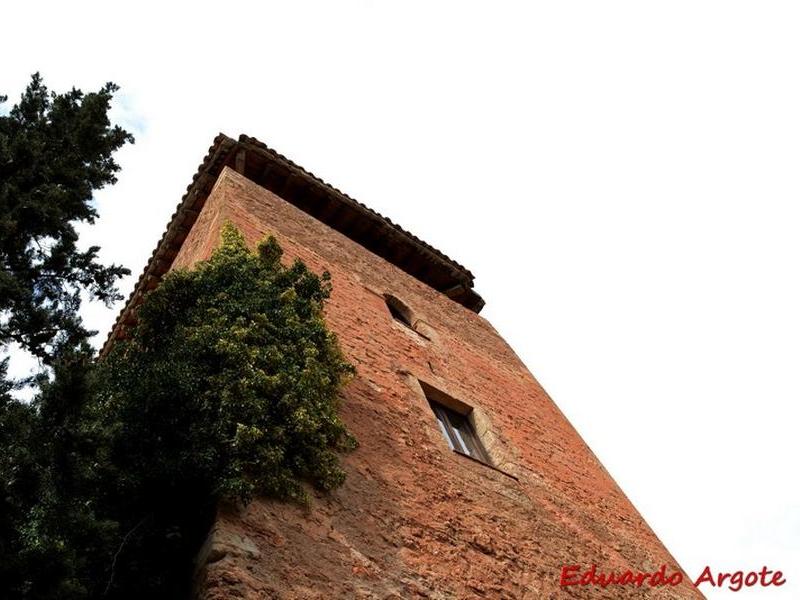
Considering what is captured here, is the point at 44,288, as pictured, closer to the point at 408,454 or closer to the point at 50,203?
the point at 50,203

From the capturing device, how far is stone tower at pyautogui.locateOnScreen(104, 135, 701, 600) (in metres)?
3.79

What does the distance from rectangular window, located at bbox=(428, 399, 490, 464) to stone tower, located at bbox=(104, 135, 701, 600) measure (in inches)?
0.8

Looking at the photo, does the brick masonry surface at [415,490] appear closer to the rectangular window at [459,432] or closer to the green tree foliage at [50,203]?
the rectangular window at [459,432]

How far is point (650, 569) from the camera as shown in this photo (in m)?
6.37

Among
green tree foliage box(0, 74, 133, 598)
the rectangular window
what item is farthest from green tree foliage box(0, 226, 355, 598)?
the rectangular window

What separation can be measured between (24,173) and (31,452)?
10.4 feet

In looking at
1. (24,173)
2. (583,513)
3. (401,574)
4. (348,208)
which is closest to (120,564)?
(401,574)

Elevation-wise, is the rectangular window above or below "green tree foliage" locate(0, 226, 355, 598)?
above

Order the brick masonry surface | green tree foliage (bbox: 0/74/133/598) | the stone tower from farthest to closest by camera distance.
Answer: the stone tower → the brick masonry surface → green tree foliage (bbox: 0/74/133/598)

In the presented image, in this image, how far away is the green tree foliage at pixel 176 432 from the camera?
288cm

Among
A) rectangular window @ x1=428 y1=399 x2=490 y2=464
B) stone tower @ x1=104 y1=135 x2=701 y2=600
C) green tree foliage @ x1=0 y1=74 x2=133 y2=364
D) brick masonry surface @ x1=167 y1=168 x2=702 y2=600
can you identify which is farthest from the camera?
rectangular window @ x1=428 y1=399 x2=490 y2=464

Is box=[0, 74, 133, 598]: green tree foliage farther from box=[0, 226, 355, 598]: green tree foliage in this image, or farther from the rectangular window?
the rectangular window

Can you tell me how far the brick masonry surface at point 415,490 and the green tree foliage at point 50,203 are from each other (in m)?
1.40

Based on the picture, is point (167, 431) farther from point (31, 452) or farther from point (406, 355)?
point (406, 355)
